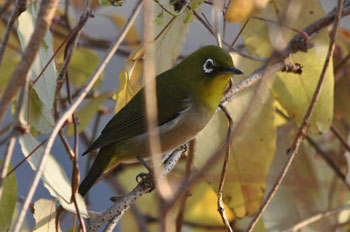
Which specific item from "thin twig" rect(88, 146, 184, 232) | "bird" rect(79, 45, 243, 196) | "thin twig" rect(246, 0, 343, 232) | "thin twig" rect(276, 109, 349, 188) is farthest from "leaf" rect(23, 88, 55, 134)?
"thin twig" rect(276, 109, 349, 188)

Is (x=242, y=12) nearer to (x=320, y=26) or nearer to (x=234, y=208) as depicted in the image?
(x=320, y=26)

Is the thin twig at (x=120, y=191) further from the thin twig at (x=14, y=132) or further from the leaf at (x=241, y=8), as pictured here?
the thin twig at (x=14, y=132)

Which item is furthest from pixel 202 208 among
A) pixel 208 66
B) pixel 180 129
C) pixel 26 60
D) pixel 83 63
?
pixel 26 60

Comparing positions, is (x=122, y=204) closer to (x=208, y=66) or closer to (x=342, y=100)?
(x=208, y=66)

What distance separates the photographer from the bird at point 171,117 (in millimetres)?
2428

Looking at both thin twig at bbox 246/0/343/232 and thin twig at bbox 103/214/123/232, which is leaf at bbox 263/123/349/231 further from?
thin twig at bbox 103/214/123/232

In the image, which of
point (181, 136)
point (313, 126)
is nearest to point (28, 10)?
point (181, 136)

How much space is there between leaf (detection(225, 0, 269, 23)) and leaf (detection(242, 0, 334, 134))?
0.40 meters

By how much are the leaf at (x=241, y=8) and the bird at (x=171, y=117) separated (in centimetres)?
45

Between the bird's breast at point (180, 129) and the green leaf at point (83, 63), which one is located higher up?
the green leaf at point (83, 63)

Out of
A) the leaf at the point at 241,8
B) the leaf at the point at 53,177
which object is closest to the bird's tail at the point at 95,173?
the leaf at the point at 53,177

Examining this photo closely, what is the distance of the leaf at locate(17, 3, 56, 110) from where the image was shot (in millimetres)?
1558

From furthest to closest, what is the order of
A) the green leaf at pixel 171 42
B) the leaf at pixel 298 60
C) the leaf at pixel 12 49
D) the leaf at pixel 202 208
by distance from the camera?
the leaf at pixel 12 49, the leaf at pixel 202 208, the leaf at pixel 298 60, the green leaf at pixel 171 42

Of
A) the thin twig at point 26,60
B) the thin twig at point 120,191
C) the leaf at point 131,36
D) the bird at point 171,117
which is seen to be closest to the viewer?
the thin twig at point 26,60
